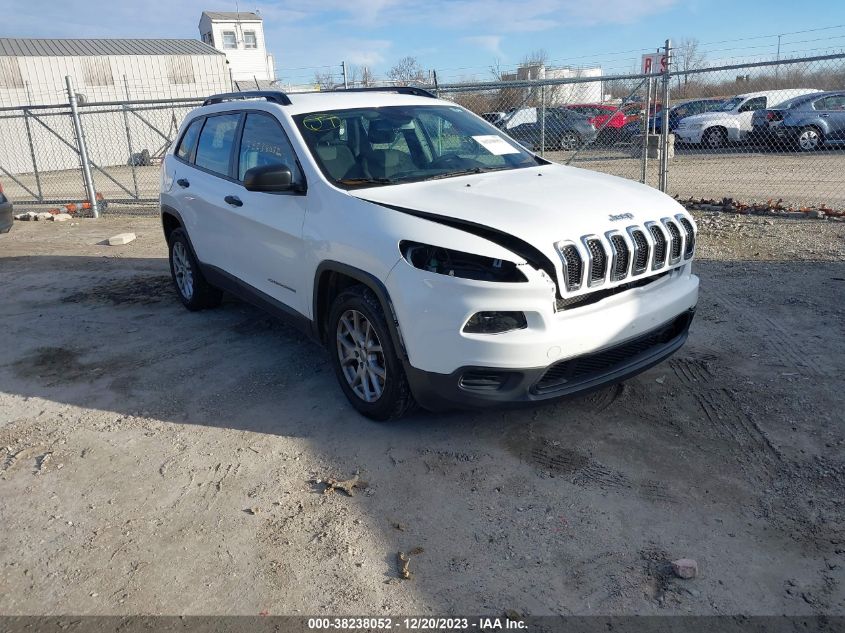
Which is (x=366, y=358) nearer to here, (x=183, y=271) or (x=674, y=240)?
(x=674, y=240)

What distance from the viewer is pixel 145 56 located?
31.3 m

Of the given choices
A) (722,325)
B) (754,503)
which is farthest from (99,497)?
(722,325)

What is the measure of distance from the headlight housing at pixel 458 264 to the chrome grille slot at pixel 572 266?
23 centimetres

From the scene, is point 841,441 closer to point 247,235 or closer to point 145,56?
point 247,235

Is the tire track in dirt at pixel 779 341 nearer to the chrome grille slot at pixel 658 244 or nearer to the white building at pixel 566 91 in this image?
the chrome grille slot at pixel 658 244

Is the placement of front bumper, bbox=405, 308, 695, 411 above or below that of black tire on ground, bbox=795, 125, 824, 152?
below

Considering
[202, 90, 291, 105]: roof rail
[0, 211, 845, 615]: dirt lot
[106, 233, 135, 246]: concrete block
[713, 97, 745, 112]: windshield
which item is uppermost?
[202, 90, 291, 105]: roof rail

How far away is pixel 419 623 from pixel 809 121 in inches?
641

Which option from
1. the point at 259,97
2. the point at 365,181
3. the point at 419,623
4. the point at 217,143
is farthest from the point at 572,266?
the point at 217,143

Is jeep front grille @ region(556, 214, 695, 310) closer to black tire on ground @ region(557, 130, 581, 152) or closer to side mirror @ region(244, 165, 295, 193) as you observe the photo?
side mirror @ region(244, 165, 295, 193)

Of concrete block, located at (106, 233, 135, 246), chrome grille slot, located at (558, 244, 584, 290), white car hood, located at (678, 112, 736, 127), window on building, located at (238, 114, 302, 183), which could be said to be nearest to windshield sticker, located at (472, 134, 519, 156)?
window on building, located at (238, 114, 302, 183)

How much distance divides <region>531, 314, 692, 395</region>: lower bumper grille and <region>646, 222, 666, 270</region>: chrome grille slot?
36 centimetres

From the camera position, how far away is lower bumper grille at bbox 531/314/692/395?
3.48 meters

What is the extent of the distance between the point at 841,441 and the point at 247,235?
3877mm
